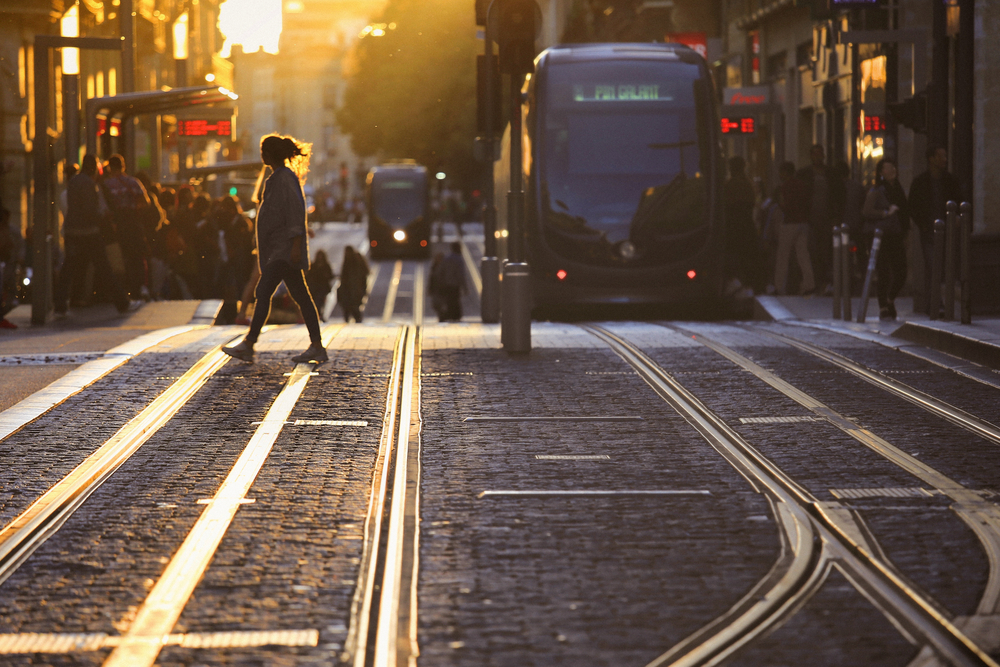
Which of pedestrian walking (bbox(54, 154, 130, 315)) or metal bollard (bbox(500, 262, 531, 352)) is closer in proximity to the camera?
metal bollard (bbox(500, 262, 531, 352))

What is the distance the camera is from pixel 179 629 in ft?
14.3

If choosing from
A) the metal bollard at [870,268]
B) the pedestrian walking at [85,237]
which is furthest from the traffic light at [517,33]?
the pedestrian walking at [85,237]

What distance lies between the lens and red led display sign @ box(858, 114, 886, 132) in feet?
65.9

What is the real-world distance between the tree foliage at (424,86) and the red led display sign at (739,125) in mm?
36048

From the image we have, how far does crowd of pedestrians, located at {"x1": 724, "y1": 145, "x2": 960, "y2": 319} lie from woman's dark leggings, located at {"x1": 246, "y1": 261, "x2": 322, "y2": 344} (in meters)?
6.44

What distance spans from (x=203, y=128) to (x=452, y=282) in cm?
820

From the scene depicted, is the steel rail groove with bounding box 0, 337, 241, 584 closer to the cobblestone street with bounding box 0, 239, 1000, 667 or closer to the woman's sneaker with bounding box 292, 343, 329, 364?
the cobblestone street with bounding box 0, 239, 1000, 667

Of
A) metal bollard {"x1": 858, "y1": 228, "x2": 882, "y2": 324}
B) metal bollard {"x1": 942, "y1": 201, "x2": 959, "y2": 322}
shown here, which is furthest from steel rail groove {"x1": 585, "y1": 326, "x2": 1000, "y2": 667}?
metal bollard {"x1": 858, "y1": 228, "x2": 882, "y2": 324}

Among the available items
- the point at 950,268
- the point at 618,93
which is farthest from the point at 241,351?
Result: the point at 618,93

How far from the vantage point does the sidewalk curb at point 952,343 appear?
36.6 feet

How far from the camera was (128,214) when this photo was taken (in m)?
16.8

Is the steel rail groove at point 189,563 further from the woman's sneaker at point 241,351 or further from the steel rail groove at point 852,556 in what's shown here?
the woman's sneaker at point 241,351

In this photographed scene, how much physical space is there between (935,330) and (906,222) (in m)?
3.64

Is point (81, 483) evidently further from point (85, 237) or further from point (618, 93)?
point (618, 93)
